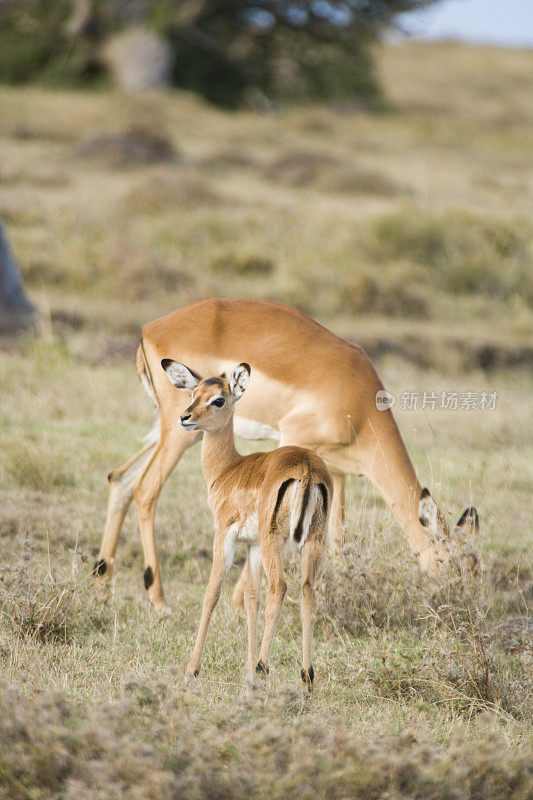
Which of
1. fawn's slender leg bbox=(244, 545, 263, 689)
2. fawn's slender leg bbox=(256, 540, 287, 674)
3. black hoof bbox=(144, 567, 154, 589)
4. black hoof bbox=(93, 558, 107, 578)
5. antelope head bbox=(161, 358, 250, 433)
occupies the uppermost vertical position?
antelope head bbox=(161, 358, 250, 433)

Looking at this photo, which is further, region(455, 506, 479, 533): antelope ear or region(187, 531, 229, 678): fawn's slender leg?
region(455, 506, 479, 533): antelope ear

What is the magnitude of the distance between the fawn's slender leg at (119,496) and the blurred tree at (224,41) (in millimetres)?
26039

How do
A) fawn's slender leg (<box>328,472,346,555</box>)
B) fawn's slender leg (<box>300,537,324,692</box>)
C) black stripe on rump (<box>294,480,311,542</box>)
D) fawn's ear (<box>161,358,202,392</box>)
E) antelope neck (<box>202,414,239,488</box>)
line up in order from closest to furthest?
1. black stripe on rump (<box>294,480,311,542</box>)
2. fawn's slender leg (<box>300,537,324,692</box>)
3. fawn's ear (<box>161,358,202,392</box>)
4. antelope neck (<box>202,414,239,488</box>)
5. fawn's slender leg (<box>328,472,346,555</box>)

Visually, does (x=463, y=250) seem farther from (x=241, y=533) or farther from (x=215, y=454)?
(x=241, y=533)

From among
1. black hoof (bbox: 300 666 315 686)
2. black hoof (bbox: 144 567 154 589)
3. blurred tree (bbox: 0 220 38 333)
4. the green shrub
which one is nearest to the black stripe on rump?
black hoof (bbox: 300 666 315 686)

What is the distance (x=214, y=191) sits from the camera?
17438 mm

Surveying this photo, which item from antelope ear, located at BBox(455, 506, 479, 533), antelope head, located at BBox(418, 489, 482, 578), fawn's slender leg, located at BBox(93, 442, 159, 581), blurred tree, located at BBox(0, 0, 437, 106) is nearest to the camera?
antelope head, located at BBox(418, 489, 482, 578)

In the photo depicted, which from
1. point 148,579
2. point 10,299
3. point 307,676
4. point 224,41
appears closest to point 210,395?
point 307,676

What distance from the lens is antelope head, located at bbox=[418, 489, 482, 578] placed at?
427cm

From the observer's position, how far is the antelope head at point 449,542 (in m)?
4.27

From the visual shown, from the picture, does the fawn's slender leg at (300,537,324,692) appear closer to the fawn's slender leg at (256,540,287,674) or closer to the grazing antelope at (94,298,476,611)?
the fawn's slender leg at (256,540,287,674)

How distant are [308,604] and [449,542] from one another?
938 millimetres

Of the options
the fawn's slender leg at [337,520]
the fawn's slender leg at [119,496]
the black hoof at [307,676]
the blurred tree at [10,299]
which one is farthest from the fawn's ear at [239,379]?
the blurred tree at [10,299]

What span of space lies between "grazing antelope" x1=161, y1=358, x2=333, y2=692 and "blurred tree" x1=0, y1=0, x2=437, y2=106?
89.5 ft
